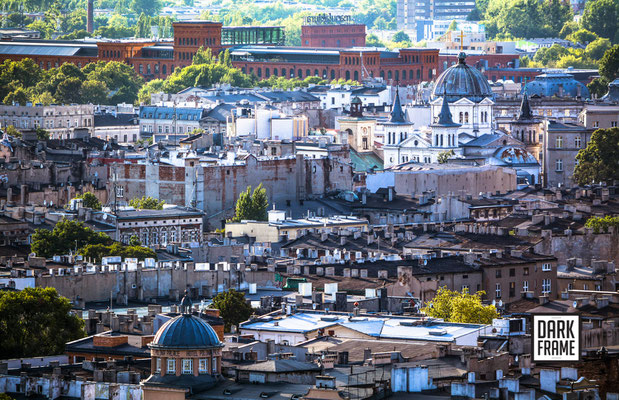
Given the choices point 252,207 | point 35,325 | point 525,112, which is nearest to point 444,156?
point 525,112

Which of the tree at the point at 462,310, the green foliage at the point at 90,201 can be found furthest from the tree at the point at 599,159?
the tree at the point at 462,310

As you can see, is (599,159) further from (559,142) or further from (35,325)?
(35,325)

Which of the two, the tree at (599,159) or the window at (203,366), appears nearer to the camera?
the window at (203,366)

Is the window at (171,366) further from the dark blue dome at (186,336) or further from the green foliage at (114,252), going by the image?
the green foliage at (114,252)

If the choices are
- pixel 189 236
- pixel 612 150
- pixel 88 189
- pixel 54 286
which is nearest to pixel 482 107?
pixel 612 150

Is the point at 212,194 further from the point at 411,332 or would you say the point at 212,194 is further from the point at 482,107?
the point at 411,332

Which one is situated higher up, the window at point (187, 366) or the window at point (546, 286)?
the window at point (187, 366)
